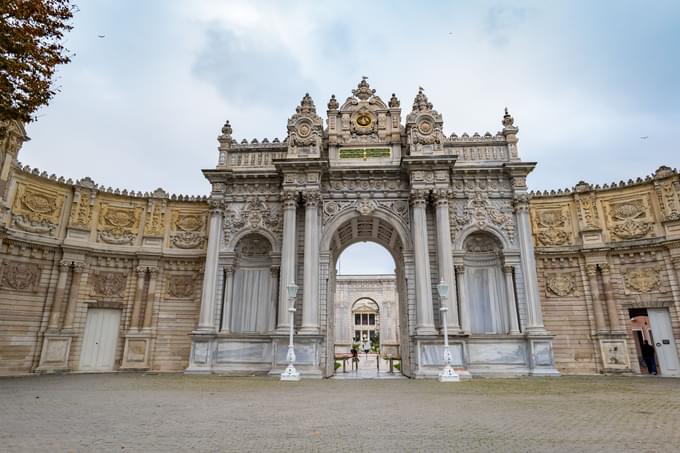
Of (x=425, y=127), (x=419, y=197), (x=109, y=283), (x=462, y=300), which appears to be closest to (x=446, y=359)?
(x=462, y=300)

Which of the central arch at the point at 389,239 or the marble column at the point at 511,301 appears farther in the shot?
the central arch at the point at 389,239

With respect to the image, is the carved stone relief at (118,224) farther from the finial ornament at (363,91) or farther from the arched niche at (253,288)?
the finial ornament at (363,91)

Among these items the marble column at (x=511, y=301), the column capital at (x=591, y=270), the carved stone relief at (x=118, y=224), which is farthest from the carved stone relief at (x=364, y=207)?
the carved stone relief at (x=118, y=224)

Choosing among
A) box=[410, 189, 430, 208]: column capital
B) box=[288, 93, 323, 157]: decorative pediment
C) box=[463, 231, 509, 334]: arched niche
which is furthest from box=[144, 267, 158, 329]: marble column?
box=[463, 231, 509, 334]: arched niche

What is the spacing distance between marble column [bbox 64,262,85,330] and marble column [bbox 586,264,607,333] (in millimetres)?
27954

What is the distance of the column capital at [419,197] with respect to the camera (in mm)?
20891

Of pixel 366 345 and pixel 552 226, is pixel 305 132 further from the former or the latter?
pixel 366 345

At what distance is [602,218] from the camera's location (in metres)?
23.2

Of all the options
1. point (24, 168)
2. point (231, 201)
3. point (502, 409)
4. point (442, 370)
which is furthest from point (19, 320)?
point (502, 409)

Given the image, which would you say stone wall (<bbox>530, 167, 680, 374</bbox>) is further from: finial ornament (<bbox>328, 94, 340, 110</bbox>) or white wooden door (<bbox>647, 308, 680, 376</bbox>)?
finial ornament (<bbox>328, 94, 340, 110</bbox>)

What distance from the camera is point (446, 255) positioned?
20078mm

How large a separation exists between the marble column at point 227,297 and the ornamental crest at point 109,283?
7009 mm

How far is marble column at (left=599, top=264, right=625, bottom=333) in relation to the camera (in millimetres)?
21625

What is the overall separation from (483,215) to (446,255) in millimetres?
3381
